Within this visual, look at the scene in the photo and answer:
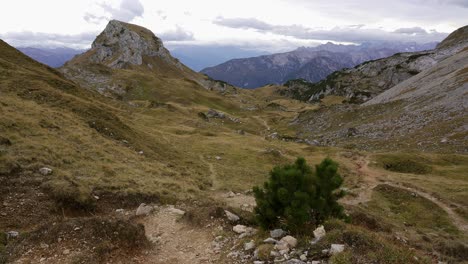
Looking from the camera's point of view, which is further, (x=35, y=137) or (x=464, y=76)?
(x=464, y=76)

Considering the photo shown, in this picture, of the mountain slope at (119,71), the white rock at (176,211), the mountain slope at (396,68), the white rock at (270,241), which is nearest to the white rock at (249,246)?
the white rock at (270,241)

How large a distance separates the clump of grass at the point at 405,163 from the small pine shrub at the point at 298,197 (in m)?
38.1

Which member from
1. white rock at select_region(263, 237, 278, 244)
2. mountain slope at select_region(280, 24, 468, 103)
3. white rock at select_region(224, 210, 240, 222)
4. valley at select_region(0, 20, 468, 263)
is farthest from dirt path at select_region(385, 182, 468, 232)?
mountain slope at select_region(280, 24, 468, 103)

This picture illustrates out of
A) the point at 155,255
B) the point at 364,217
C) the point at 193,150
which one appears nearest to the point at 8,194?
the point at 155,255

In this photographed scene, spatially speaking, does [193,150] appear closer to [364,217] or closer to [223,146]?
[223,146]

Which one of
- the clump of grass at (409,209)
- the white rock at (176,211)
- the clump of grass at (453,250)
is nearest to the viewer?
the white rock at (176,211)

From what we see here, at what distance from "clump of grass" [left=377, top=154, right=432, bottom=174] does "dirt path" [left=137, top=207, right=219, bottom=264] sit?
39619 millimetres

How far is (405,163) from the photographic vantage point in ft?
167

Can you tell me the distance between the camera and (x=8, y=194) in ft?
66.4

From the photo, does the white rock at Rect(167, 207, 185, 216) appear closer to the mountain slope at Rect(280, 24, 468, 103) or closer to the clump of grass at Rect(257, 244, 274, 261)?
the clump of grass at Rect(257, 244, 274, 261)

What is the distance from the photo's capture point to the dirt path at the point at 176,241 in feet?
51.1

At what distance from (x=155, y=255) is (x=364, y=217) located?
52.1ft

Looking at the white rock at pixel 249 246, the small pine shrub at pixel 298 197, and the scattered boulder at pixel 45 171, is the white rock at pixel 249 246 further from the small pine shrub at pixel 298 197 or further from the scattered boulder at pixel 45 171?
the scattered boulder at pixel 45 171

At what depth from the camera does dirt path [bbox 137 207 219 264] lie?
614 inches
